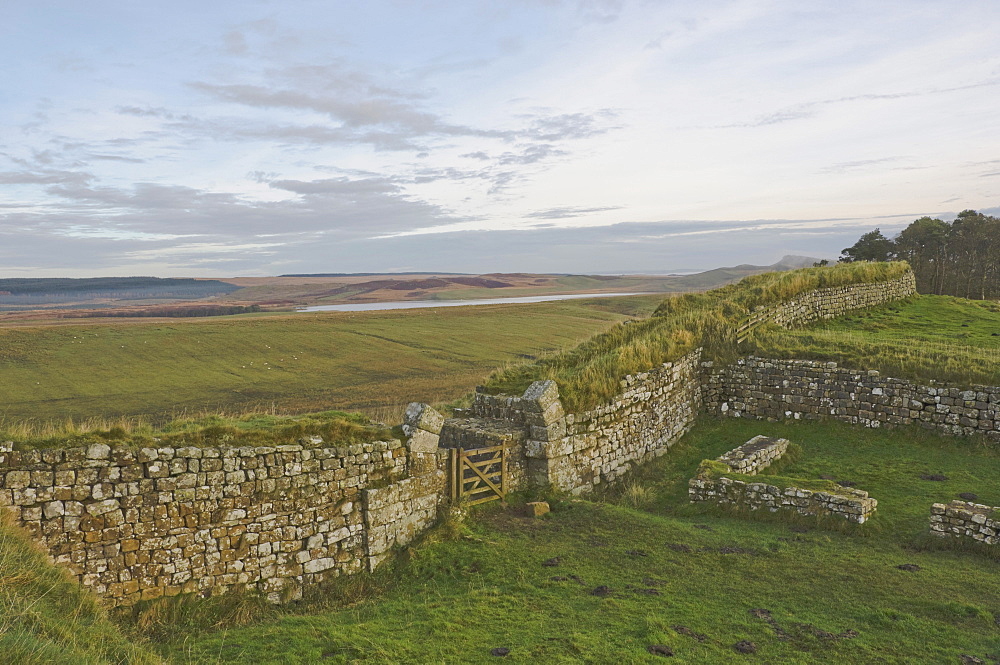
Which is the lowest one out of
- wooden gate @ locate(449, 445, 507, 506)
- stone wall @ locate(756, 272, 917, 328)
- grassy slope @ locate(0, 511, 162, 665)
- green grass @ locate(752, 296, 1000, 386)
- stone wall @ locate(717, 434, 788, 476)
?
stone wall @ locate(717, 434, 788, 476)

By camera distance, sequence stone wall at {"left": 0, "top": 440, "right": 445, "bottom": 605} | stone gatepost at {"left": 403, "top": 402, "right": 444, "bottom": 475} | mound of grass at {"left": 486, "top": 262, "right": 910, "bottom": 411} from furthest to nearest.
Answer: mound of grass at {"left": 486, "top": 262, "right": 910, "bottom": 411}
stone gatepost at {"left": 403, "top": 402, "right": 444, "bottom": 475}
stone wall at {"left": 0, "top": 440, "right": 445, "bottom": 605}

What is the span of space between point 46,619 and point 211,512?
9.07 ft

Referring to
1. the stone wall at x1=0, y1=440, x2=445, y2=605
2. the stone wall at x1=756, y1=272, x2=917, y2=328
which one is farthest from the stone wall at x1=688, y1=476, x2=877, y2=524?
the stone wall at x1=756, y1=272, x2=917, y2=328

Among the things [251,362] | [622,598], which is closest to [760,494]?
[622,598]

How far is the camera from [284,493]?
9234 mm

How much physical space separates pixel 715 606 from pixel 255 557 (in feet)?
22.6

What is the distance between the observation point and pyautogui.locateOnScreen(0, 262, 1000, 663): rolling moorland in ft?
22.5

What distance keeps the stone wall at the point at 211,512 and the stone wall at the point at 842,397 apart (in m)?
12.2

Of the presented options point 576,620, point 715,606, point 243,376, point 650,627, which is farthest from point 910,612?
point 243,376

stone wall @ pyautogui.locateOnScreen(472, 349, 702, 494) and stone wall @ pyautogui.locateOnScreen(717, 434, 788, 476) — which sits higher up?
stone wall @ pyautogui.locateOnScreen(472, 349, 702, 494)

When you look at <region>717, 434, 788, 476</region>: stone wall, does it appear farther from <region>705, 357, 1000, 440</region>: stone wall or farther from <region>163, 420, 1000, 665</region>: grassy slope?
<region>705, 357, 1000, 440</region>: stone wall

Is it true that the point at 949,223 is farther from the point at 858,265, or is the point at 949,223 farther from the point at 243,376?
the point at 243,376

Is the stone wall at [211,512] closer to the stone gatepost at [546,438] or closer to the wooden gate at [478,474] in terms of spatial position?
the wooden gate at [478,474]

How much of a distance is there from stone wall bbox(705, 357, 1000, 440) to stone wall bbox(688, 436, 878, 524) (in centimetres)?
400
